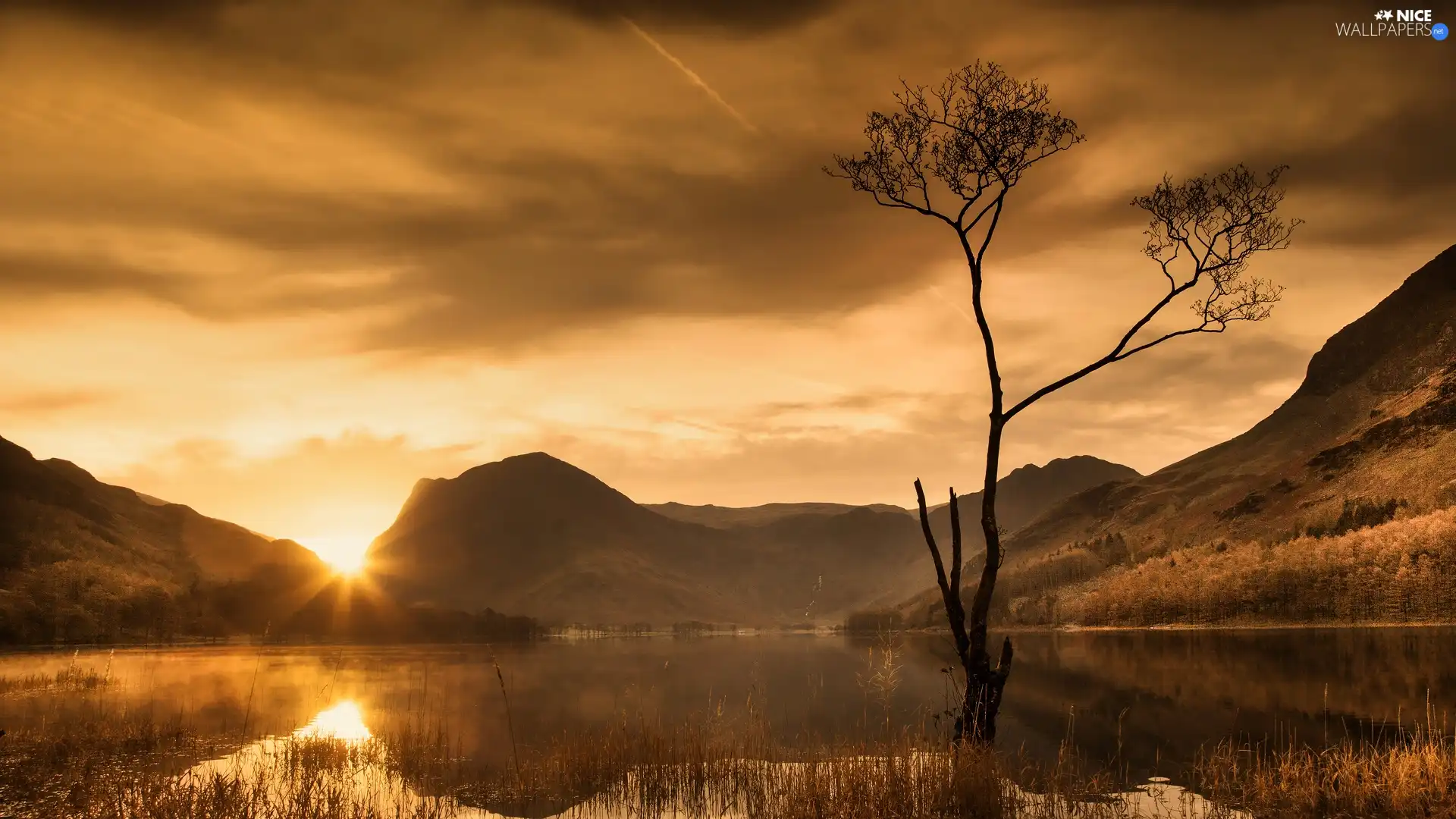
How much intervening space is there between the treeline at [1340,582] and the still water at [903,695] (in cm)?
3760

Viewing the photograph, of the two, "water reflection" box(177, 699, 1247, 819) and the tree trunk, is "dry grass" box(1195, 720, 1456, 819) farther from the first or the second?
the tree trunk

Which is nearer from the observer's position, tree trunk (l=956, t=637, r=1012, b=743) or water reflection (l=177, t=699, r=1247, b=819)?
water reflection (l=177, t=699, r=1247, b=819)

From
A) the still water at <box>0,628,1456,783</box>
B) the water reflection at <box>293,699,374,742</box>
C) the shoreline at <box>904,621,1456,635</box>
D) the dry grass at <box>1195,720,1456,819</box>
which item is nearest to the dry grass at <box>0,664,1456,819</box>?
the dry grass at <box>1195,720,1456,819</box>

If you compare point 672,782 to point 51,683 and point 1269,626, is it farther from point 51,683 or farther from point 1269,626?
point 1269,626

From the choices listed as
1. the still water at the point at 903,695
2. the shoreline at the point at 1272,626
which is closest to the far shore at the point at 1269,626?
the shoreline at the point at 1272,626

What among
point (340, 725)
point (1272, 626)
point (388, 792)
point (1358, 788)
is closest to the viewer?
point (1358, 788)

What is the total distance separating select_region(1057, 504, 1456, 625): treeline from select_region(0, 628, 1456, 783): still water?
37.6 metres

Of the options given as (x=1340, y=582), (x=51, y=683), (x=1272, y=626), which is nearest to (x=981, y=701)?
(x=51, y=683)

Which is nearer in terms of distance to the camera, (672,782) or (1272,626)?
(672,782)

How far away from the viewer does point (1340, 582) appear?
157000 millimetres

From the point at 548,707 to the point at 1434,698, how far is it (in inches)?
1763

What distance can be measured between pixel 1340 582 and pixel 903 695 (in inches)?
5147

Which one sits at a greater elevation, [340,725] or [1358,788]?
[1358,788]

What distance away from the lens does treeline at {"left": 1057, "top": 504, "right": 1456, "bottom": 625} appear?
141500mm
